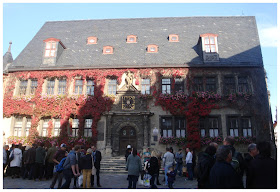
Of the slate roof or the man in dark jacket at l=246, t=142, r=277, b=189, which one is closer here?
the man in dark jacket at l=246, t=142, r=277, b=189

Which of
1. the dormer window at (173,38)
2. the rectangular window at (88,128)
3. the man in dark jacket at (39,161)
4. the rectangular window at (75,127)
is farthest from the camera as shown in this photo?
the dormer window at (173,38)

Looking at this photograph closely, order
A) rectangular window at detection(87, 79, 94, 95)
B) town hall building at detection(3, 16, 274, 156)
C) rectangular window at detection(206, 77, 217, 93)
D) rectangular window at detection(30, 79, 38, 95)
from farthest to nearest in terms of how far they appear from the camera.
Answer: rectangular window at detection(30, 79, 38, 95), rectangular window at detection(87, 79, 94, 95), rectangular window at detection(206, 77, 217, 93), town hall building at detection(3, 16, 274, 156)

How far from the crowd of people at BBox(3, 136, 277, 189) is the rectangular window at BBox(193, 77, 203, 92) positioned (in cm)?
765

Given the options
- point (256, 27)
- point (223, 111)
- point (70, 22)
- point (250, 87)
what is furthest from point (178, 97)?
point (70, 22)

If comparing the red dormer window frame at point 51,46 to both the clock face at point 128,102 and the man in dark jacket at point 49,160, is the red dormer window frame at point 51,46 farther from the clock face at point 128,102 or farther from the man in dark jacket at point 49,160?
the man in dark jacket at point 49,160

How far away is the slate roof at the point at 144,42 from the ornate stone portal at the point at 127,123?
2.81 metres

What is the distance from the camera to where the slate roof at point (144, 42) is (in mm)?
19562

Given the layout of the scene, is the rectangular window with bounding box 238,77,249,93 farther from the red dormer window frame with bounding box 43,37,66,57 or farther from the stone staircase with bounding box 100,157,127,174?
the red dormer window frame with bounding box 43,37,66,57

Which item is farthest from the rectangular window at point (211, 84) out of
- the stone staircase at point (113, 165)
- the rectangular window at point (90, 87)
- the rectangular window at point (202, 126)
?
the rectangular window at point (90, 87)

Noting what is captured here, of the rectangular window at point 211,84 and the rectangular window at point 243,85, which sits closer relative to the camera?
the rectangular window at point 243,85

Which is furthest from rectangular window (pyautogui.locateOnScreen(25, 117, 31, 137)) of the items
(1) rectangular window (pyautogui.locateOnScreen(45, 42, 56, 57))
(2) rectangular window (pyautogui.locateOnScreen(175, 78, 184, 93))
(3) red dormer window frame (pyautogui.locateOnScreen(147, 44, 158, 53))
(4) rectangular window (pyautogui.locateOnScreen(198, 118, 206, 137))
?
(4) rectangular window (pyautogui.locateOnScreen(198, 118, 206, 137))

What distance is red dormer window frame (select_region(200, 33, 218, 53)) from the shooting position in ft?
63.9

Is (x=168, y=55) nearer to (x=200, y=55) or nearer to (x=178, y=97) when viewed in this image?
(x=200, y=55)

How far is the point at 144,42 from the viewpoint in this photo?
21.9 meters
